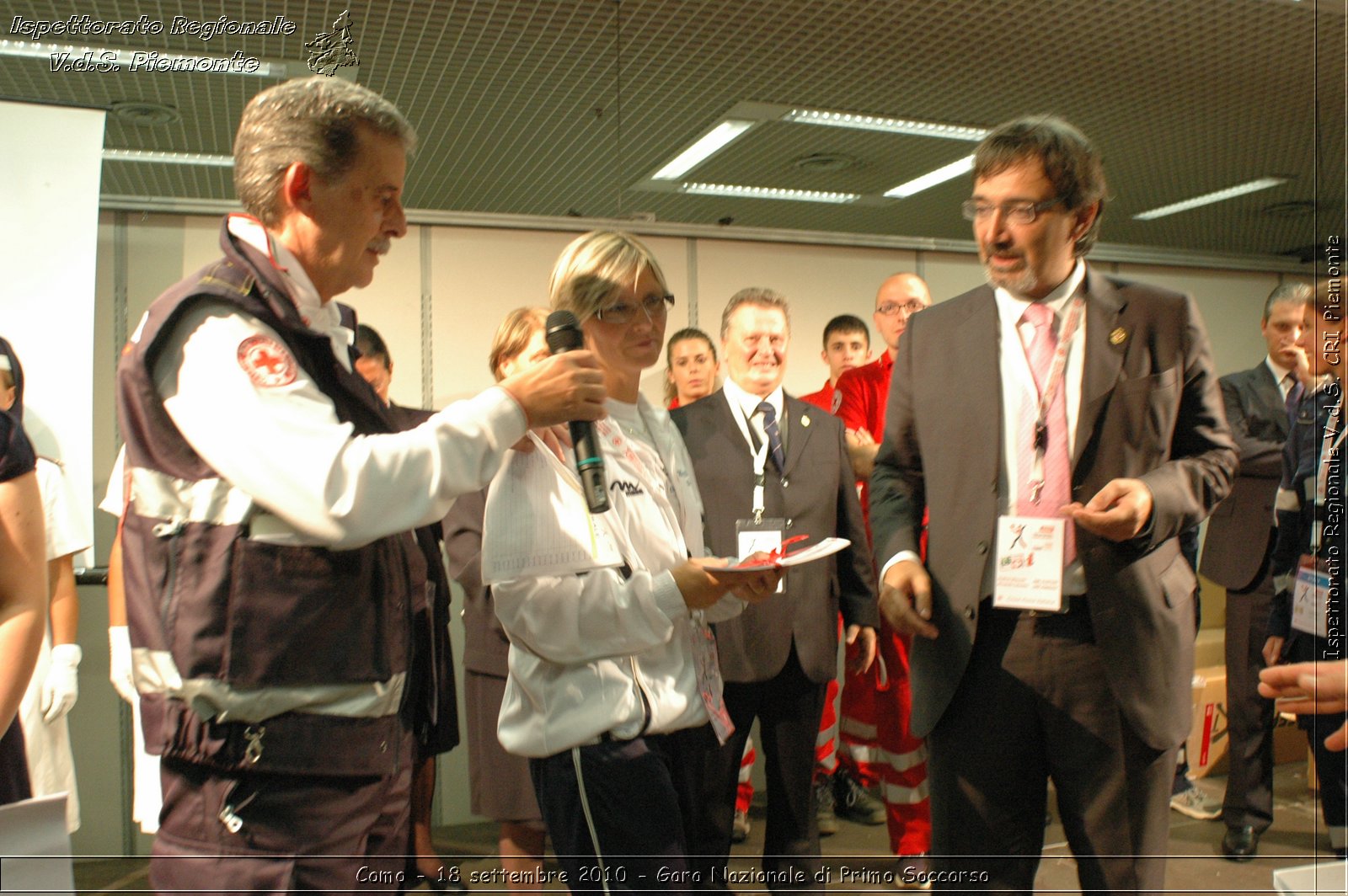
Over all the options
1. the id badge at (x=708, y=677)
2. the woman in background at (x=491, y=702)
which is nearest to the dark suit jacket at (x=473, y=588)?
the woman in background at (x=491, y=702)

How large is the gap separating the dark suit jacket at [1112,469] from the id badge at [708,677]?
37 centimetres

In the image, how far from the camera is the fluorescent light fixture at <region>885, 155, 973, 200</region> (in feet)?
17.7

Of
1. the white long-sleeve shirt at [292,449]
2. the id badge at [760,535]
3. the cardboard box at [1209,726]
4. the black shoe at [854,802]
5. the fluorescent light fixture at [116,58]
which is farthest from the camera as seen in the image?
the cardboard box at [1209,726]

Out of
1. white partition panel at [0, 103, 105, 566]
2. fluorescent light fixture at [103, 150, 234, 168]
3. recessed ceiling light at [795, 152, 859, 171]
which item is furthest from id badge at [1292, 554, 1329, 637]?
fluorescent light fixture at [103, 150, 234, 168]

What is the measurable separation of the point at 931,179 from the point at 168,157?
4.19m

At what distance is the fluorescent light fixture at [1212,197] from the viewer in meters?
5.42

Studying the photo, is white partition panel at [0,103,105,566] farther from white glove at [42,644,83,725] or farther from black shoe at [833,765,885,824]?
black shoe at [833,765,885,824]

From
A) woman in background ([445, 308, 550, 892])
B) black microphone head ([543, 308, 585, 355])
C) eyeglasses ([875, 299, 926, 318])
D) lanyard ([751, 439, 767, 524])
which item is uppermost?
eyeglasses ([875, 299, 926, 318])

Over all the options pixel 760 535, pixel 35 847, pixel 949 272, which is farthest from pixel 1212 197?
pixel 35 847

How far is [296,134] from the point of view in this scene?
46.2 inches

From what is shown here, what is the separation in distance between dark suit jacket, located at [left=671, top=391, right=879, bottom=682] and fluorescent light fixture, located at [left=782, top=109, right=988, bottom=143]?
226 cm

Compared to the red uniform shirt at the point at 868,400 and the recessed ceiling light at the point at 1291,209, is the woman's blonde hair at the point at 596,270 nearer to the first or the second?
the red uniform shirt at the point at 868,400

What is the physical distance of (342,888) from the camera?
1.14 m

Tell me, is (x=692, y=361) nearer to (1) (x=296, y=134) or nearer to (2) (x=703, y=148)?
(2) (x=703, y=148)
